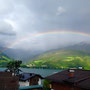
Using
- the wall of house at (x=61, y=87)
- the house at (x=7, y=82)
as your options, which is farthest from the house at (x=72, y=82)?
the house at (x=7, y=82)

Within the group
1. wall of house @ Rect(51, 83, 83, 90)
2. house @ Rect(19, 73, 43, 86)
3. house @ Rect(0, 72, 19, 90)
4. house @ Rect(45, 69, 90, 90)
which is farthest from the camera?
house @ Rect(19, 73, 43, 86)

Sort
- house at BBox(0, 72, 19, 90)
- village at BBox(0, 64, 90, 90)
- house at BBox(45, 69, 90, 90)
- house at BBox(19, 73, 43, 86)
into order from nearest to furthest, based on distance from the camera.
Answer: house at BBox(45, 69, 90, 90)
village at BBox(0, 64, 90, 90)
house at BBox(0, 72, 19, 90)
house at BBox(19, 73, 43, 86)

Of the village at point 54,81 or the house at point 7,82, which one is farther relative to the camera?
the house at point 7,82

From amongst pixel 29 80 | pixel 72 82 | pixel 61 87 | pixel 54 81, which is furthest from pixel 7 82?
pixel 72 82

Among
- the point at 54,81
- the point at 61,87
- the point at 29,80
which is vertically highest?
the point at 54,81

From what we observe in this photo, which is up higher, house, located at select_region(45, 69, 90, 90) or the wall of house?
house, located at select_region(45, 69, 90, 90)

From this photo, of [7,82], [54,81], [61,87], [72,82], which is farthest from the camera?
[7,82]

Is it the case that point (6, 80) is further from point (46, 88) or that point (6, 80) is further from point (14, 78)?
point (46, 88)

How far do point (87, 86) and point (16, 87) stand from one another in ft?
80.0

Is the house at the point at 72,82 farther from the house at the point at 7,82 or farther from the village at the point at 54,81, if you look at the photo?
the house at the point at 7,82

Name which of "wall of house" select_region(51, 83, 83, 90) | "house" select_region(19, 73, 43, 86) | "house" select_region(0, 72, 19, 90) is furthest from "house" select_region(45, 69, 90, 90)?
"house" select_region(19, 73, 43, 86)

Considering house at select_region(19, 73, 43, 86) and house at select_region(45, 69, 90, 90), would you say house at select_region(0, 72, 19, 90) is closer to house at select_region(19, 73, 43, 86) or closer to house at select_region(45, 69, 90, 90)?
house at select_region(19, 73, 43, 86)

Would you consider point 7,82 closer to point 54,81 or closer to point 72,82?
point 54,81

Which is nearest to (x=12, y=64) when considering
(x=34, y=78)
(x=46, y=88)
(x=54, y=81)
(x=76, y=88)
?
(x=34, y=78)
